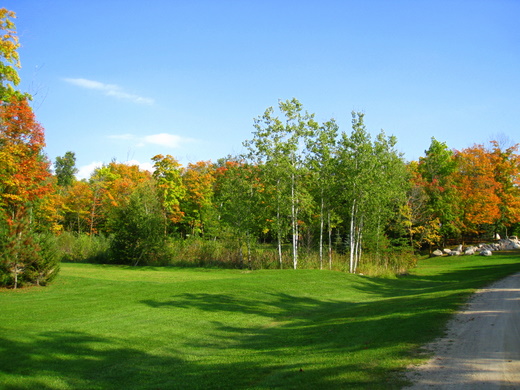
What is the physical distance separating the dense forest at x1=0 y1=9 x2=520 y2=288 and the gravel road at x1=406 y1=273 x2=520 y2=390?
40.5 feet

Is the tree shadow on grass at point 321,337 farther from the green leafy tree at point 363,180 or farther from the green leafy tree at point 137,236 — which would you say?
the green leafy tree at point 137,236

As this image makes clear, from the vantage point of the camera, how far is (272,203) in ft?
97.3

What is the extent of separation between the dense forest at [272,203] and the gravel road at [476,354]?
40.5 ft

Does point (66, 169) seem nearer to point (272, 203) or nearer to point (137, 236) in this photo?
point (137, 236)

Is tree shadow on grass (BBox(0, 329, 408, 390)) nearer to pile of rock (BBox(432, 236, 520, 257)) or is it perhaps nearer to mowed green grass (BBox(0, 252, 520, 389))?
mowed green grass (BBox(0, 252, 520, 389))

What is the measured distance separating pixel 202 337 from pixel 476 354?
7.03 meters

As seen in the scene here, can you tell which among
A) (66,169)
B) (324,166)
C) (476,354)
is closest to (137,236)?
(324,166)

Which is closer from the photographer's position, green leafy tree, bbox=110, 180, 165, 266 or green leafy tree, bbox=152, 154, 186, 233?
green leafy tree, bbox=110, 180, 165, 266

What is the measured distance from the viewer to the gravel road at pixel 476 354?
5.84 meters

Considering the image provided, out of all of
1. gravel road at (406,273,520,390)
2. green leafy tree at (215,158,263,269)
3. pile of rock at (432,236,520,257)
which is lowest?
gravel road at (406,273,520,390)

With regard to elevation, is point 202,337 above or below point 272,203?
below

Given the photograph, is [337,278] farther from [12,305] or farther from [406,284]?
[12,305]

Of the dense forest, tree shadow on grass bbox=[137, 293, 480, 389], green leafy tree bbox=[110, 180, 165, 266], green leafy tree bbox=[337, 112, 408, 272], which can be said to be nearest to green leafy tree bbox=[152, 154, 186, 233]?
the dense forest

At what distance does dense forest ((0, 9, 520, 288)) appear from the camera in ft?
66.0
